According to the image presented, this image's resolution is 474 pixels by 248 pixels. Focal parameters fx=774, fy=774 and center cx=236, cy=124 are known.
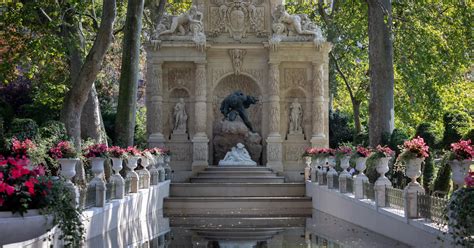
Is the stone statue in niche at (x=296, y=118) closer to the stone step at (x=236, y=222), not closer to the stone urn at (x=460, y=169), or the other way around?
the stone step at (x=236, y=222)

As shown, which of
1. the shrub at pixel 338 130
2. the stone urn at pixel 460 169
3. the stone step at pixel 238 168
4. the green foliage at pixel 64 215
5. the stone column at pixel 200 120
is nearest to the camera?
the green foliage at pixel 64 215

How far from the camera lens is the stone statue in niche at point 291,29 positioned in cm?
2938

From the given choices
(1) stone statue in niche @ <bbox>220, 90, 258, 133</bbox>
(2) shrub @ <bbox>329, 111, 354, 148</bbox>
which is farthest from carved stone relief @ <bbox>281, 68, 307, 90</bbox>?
(2) shrub @ <bbox>329, 111, 354, 148</bbox>

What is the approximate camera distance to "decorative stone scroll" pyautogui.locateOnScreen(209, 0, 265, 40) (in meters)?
29.9

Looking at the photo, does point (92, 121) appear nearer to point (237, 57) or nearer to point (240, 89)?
point (237, 57)

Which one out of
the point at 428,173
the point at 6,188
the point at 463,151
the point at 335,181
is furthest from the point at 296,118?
the point at 6,188

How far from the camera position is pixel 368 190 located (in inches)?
677

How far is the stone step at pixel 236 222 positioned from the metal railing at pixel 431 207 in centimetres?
532

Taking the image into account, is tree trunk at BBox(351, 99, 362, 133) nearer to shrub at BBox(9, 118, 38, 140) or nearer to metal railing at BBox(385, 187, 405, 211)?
shrub at BBox(9, 118, 38, 140)

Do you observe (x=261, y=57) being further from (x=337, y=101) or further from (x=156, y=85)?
(x=337, y=101)

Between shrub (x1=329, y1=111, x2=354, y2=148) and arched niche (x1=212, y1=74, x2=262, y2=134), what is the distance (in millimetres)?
8415

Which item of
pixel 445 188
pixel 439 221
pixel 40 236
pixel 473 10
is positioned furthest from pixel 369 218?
pixel 473 10

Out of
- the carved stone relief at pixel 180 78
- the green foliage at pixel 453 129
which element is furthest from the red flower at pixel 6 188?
the carved stone relief at pixel 180 78

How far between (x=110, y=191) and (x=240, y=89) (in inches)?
574
